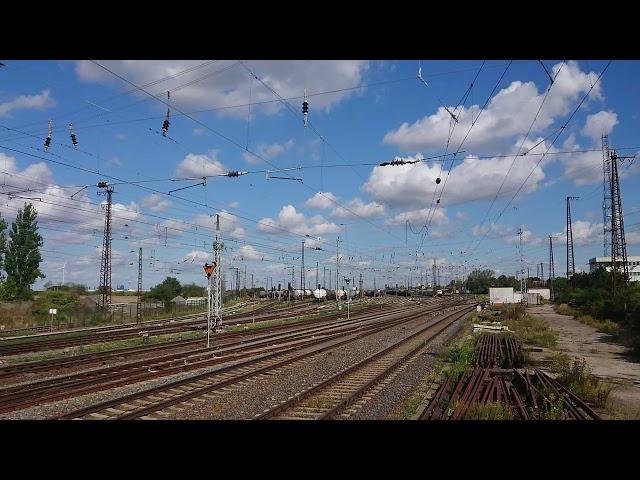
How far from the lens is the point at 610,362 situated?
2023 cm

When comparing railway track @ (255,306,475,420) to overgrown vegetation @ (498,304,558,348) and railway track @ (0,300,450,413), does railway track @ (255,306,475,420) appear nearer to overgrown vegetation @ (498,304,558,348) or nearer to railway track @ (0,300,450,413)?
railway track @ (0,300,450,413)

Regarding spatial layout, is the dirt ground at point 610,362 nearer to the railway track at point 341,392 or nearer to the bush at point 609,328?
the bush at point 609,328

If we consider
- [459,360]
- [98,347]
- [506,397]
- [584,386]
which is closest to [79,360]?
[98,347]

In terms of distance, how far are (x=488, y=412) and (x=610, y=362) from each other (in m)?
13.1

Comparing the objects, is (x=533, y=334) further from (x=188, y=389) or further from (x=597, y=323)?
(x=188, y=389)

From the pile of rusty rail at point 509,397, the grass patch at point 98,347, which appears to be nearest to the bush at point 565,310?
the grass patch at point 98,347

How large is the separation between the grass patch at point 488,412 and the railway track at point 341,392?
2.25 meters

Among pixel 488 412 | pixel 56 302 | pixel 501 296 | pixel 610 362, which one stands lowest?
pixel 610 362

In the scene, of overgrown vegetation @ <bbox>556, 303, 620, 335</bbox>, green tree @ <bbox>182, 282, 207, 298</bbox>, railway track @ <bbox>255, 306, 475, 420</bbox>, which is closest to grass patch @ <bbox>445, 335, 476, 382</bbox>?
railway track @ <bbox>255, 306, 475, 420</bbox>
